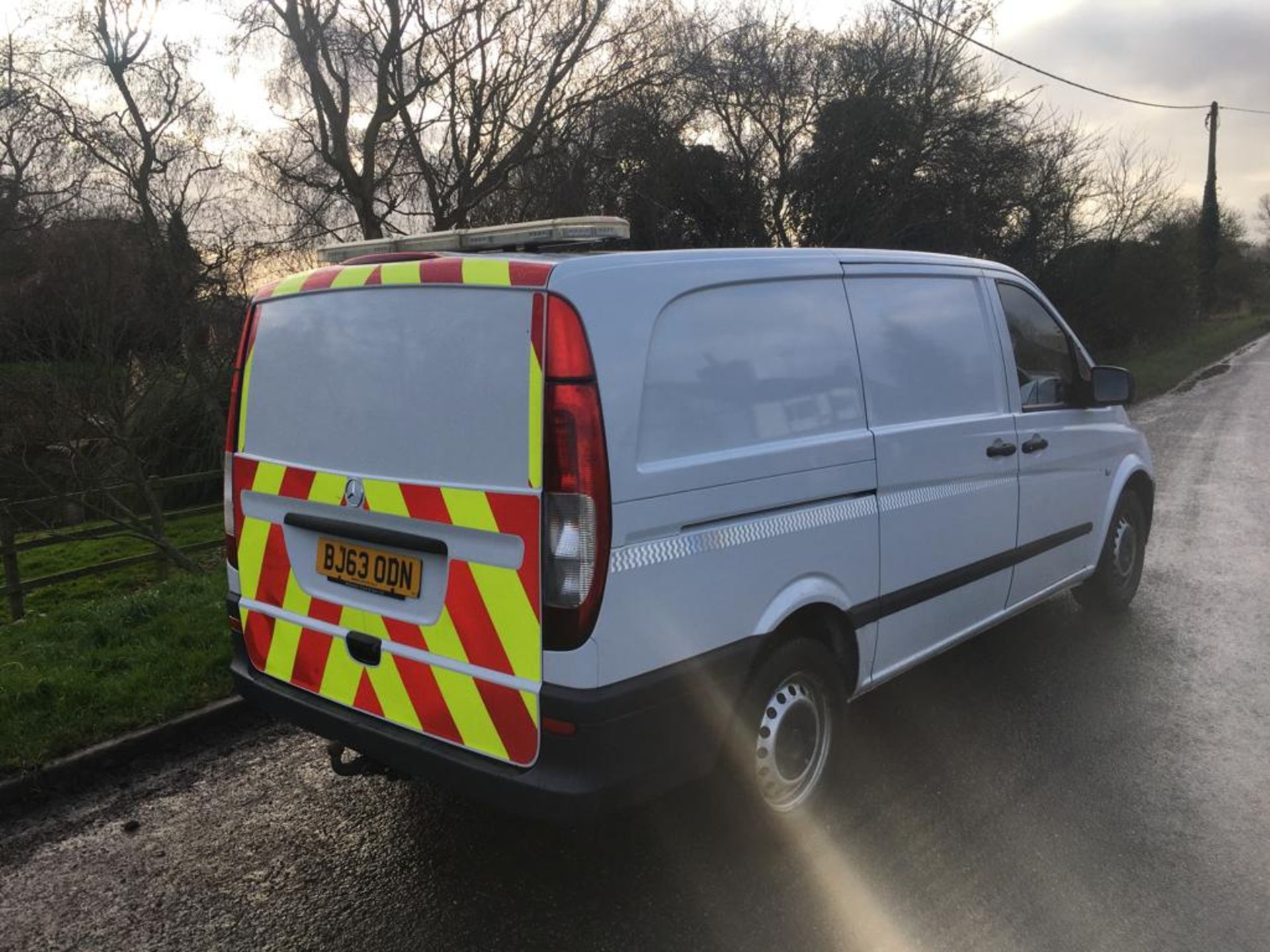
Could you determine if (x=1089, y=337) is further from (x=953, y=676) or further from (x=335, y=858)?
(x=335, y=858)

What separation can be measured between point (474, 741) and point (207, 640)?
9.23 feet

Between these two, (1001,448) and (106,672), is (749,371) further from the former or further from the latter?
(106,672)

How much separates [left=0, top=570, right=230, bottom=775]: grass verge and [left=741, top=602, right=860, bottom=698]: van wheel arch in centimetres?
258

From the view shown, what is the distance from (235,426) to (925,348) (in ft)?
8.44

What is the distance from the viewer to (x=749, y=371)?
2.86 metres

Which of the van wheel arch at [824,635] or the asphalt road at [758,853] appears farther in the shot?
the van wheel arch at [824,635]

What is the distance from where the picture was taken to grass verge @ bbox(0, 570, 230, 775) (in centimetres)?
379

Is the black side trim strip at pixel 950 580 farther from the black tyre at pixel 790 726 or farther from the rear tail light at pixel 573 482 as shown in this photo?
the rear tail light at pixel 573 482

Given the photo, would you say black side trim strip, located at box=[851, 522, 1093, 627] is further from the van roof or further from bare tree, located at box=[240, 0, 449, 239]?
bare tree, located at box=[240, 0, 449, 239]

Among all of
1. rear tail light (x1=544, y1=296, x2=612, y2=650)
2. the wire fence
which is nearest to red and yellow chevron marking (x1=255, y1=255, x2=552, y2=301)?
rear tail light (x1=544, y1=296, x2=612, y2=650)

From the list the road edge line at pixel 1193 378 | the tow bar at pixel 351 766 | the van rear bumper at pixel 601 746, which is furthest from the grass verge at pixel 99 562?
the road edge line at pixel 1193 378

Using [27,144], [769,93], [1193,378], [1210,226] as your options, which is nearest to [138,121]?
[27,144]

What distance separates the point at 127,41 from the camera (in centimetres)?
1508

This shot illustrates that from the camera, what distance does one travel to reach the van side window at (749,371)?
261 cm
